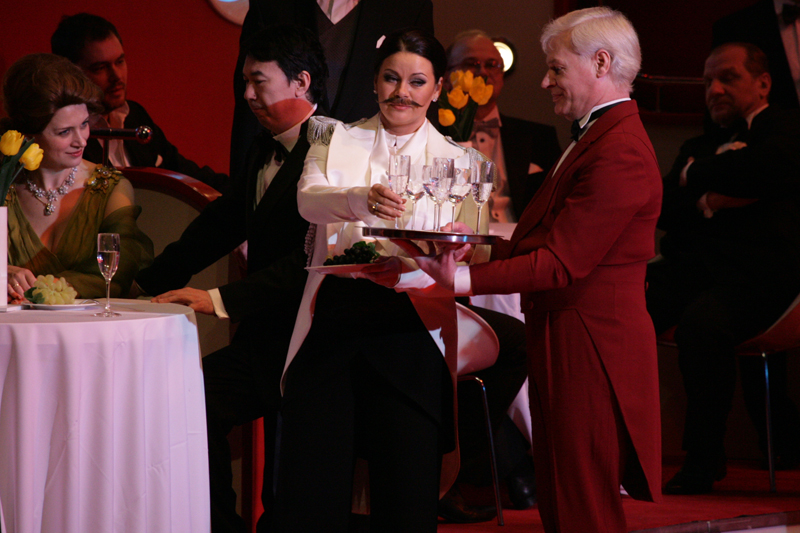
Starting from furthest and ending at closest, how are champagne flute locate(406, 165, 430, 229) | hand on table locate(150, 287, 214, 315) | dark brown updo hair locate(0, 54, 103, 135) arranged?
1. dark brown updo hair locate(0, 54, 103, 135)
2. hand on table locate(150, 287, 214, 315)
3. champagne flute locate(406, 165, 430, 229)

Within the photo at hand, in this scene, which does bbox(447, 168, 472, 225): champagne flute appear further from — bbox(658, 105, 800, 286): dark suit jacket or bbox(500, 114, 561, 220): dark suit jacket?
bbox(500, 114, 561, 220): dark suit jacket

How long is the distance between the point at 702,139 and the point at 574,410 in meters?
2.47

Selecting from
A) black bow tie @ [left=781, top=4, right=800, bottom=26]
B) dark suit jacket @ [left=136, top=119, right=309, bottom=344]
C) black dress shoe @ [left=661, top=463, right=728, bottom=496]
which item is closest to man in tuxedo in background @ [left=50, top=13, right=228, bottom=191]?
dark suit jacket @ [left=136, top=119, right=309, bottom=344]

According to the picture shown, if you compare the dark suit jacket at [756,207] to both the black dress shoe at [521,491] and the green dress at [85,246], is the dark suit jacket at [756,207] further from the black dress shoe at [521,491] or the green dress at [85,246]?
the green dress at [85,246]

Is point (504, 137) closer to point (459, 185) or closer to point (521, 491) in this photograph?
point (521, 491)

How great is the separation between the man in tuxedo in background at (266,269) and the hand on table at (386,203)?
46 centimetres

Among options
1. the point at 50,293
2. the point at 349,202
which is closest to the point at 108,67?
the point at 50,293

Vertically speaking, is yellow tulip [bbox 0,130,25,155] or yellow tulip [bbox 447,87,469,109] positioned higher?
yellow tulip [bbox 447,87,469,109]

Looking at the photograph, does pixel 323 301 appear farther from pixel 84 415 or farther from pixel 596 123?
pixel 596 123

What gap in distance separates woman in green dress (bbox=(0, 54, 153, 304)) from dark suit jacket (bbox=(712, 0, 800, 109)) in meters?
3.10

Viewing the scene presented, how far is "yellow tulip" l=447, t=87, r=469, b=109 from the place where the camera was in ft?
11.0

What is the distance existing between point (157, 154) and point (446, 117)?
1733mm

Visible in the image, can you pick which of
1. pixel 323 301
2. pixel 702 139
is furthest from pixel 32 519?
pixel 702 139

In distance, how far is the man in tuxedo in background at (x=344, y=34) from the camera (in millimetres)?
2869
